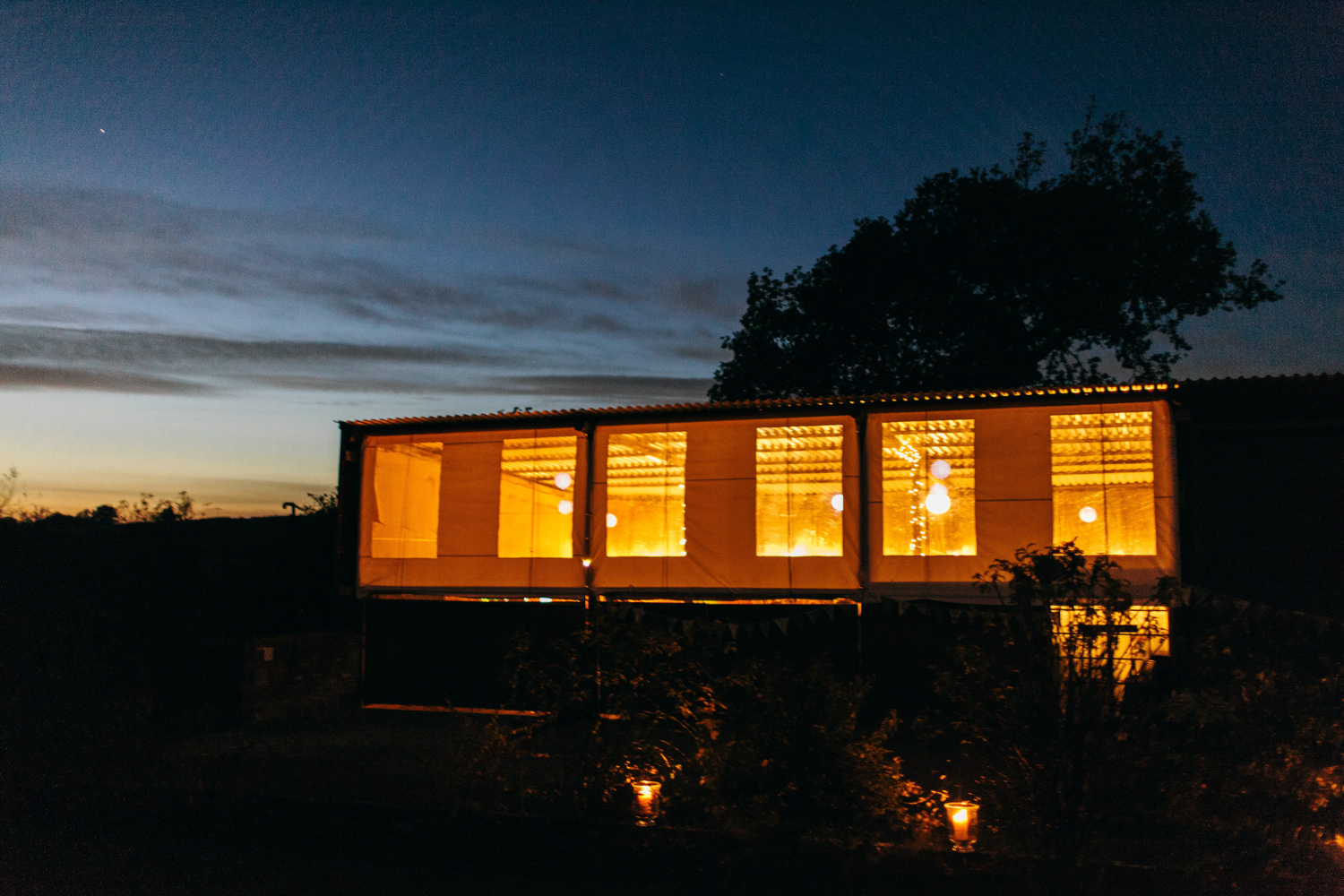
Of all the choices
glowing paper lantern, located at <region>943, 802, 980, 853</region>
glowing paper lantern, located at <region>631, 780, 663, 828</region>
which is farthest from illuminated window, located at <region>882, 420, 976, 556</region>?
glowing paper lantern, located at <region>631, 780, 663, 828</region>

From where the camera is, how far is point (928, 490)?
11820 millimetres

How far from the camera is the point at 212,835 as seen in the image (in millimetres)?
6535

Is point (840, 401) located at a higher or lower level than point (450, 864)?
higher

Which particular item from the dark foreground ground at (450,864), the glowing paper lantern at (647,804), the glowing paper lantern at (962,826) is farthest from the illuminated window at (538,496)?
the glowing paper lantern at (962,826)

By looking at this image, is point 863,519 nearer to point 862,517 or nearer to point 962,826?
point 862,517

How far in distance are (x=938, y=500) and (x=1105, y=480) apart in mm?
1920

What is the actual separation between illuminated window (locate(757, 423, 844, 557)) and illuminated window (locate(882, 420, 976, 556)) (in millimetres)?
698

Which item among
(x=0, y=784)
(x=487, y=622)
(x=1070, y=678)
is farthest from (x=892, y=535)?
(x=0, y=784)

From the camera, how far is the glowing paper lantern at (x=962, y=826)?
5848 mm

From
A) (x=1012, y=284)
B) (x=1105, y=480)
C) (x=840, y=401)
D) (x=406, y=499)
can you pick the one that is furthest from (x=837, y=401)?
(x=1012, y=284)

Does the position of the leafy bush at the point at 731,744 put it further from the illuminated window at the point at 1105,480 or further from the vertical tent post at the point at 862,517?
the illuminated window at the point at 1105,480

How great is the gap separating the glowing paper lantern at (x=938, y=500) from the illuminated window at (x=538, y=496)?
15.4ft

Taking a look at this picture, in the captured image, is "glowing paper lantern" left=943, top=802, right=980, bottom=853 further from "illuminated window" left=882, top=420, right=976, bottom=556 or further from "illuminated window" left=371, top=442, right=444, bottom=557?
"illuminated window" left=371, top=442, right=444, bottom=557

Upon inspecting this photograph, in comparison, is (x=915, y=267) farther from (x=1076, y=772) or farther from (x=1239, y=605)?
(x=1076, y=772)
